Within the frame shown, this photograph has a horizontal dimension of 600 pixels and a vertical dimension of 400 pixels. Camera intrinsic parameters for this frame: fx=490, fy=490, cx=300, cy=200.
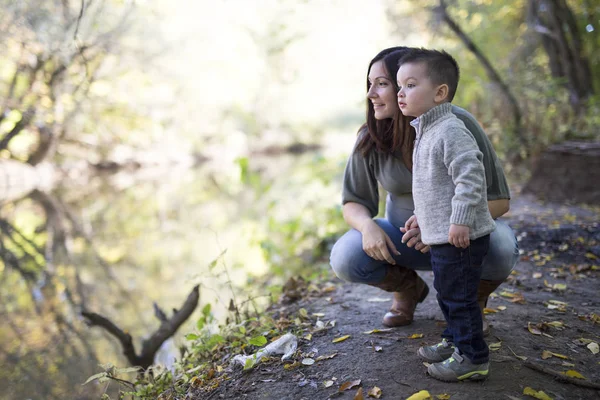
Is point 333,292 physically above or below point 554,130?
below

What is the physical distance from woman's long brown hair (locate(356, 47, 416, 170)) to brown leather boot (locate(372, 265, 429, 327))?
52 centimetres

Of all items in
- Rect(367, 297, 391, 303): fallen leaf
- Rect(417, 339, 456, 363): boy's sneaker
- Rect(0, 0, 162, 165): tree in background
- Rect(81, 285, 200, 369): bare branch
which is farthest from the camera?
Rect(0, 0, 162, 165): tree in background

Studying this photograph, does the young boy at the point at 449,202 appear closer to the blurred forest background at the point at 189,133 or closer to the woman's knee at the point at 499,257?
the woman's knee at the point at 499,257

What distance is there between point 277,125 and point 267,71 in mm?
2590

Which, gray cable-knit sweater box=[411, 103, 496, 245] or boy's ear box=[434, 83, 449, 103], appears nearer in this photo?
gray cable-knit sweater box=[411, 103, 496, 245]

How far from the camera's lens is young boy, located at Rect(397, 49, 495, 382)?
1.70 metres


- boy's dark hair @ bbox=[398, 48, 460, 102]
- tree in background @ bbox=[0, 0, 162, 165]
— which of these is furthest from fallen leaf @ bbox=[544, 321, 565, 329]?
tree in background @ bbox=[0, 0, 162, 165]

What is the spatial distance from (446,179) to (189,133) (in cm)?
1988

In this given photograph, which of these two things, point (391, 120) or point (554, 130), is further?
point (554, 130)

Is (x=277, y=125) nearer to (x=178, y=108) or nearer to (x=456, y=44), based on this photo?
(x=178, y=108)

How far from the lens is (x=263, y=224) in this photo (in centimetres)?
745

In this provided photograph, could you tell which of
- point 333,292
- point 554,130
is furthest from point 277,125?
point 333,292

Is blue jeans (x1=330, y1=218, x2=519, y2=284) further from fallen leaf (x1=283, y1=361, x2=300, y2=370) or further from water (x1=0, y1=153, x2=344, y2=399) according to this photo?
water (x1=0, y1=153, x2=344, y2=399)

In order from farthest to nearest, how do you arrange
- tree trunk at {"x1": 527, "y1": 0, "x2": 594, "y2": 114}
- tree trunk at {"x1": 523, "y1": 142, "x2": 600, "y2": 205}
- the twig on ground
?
1. tree trunk at {"x1": 527, "y1": 0, "x2": 594, "y2": 114}
2. tree trunk at {"x1": 523, "y1": 142, "x2": 600, "y2": 205}
3. the twig on ground
